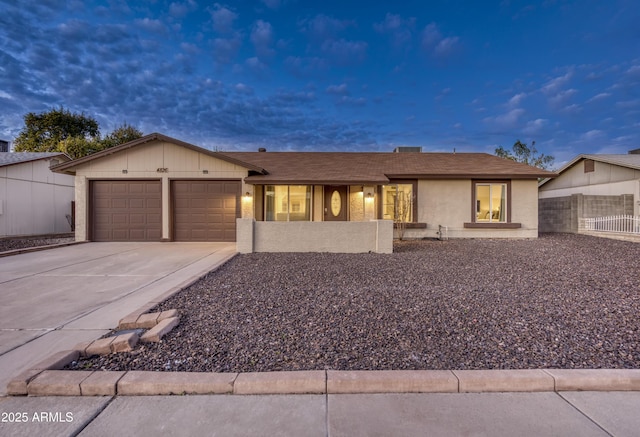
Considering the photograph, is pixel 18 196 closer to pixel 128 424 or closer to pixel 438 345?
pixel 128 424

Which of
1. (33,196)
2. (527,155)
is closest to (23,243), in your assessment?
(33,196)

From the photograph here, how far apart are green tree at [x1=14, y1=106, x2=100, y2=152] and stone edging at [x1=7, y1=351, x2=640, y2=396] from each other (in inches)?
1257

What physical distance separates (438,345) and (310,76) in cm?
2544

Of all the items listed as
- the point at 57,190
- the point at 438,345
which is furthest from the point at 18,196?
the point at 438,345

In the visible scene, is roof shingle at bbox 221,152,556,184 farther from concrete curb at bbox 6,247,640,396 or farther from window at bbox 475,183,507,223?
concrete curb at bbox 6,247,640,396

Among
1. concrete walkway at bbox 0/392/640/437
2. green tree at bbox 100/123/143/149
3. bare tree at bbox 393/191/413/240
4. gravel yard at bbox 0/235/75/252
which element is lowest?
concrete walkway at bbox 0/392/640/437

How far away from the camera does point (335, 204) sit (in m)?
12.4

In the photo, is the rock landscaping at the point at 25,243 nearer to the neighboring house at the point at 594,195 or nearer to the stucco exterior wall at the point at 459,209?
the stucco exterior wall at the point at 459,209

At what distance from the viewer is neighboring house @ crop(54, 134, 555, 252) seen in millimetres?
11078

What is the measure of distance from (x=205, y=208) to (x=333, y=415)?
10437 mm

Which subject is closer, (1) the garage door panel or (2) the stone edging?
(2) the stone edging

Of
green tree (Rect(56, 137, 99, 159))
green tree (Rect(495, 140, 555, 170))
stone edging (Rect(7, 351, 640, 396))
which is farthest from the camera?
green tree (Rect(495, 140, 555, 170))

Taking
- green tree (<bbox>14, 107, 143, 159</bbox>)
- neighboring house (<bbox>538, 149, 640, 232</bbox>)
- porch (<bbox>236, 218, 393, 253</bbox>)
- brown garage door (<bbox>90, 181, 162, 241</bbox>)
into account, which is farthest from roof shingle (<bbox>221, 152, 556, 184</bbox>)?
green tree (<bbox>14, 107, 143, 159</bbox>)

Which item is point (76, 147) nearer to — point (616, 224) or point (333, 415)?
point (333, 415)
